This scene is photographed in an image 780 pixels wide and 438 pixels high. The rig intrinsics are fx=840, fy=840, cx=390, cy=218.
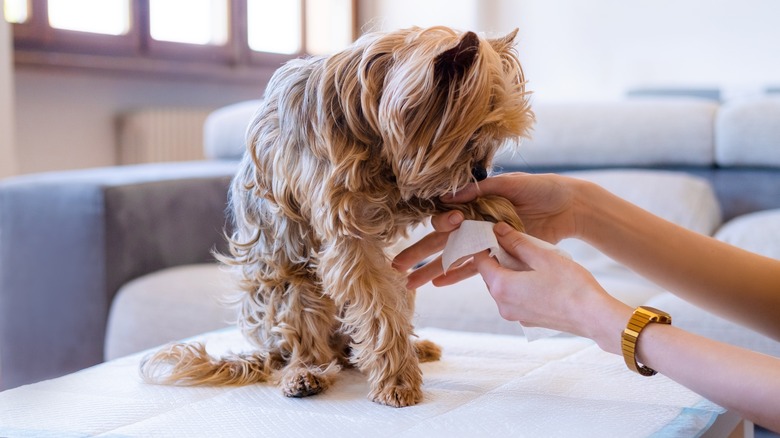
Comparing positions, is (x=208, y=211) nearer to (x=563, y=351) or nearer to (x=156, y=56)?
(x=563, y=351)

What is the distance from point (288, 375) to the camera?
113cm

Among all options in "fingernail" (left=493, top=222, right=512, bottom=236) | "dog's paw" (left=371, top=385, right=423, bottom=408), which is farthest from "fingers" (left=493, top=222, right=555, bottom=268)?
"dog's paw" (left=371, top=385, right=423, bottom=408)

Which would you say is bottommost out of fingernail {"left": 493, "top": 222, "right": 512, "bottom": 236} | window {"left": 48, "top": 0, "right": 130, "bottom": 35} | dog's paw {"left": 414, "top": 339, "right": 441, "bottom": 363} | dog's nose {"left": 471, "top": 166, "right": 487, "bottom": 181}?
dog's paw {"left": 414, "top": 339, "right": 441, "bottom": 363}

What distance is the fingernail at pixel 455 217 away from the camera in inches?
42.6

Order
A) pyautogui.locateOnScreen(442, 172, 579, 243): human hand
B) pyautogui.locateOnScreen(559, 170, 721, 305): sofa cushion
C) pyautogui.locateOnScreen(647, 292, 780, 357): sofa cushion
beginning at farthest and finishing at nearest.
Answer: pyautogui.locateOnScreen(559, 170, 721, 305): sofa cushion → pyautogui.locateOnScreen(647, 292, 780, 357): sofa cushion → pyautogui.locateOnScreen(442, 172, 579, 243): human hand

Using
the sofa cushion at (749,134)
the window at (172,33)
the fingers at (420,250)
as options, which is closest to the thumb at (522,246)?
the fingers at (420,250)

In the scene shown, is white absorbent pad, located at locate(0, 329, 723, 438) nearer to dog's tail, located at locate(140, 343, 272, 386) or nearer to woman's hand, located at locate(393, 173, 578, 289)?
dog's tail, located at locate(140, 343, 272, 386)

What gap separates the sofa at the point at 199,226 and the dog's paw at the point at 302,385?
2.82 ft

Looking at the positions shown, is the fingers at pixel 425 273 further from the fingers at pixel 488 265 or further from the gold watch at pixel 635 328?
the gold watch at pixel 635 328

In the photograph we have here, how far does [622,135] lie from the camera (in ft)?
8.83

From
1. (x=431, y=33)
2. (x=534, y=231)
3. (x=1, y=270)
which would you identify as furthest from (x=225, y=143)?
(x=431, y=33)

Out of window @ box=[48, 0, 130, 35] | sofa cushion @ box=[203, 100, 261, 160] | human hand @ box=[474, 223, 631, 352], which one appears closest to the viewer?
human hand @ box=[474, 223, 631, 352]

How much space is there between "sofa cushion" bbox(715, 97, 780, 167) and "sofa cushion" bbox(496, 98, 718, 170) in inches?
1.8

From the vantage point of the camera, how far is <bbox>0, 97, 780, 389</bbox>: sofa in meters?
2.18
